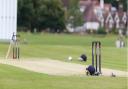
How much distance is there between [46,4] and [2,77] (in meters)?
98.6

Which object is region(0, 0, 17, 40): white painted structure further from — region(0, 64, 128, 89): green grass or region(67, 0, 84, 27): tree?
region(67, 0, 84, 27): tree

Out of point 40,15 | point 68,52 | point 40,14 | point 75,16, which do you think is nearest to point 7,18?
point 68,52

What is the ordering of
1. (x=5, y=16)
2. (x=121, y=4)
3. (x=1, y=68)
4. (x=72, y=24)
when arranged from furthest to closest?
1. (x=121, y=4)
2. (x=72, y=24)
3. (x=5, y=16)
4. (x=1, y=68)

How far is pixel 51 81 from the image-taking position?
18.8 m

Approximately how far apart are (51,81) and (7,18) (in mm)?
30344

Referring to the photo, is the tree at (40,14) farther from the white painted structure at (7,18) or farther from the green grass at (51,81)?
the green grass at (51,81)

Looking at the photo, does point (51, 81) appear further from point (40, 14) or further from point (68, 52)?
point (40, 14)

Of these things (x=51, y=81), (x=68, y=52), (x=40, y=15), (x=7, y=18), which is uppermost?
(x=40, y=15)

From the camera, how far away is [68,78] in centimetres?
1994

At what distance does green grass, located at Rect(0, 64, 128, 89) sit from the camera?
1744 centimetres

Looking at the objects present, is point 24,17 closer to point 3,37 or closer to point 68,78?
point 3,37

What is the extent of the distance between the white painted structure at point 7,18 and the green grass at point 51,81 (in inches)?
1055

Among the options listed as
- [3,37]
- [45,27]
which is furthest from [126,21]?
[3,37]

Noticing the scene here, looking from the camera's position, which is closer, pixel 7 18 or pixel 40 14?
pixel 7 18
